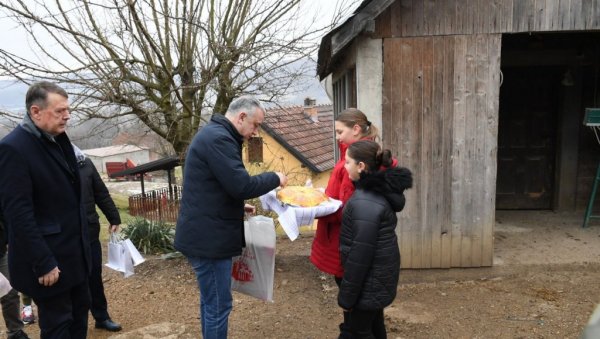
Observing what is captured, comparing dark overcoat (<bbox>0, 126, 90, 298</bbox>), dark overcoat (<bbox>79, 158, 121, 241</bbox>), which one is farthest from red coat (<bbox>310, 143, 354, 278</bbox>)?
dark overcoat (<bbox>79, 158, 121, 241</bbox>)

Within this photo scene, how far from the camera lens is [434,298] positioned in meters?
4.63

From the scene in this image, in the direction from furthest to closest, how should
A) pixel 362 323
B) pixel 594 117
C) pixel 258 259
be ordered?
pixel 594 117 < pixel 258 259 < pixel 362 323

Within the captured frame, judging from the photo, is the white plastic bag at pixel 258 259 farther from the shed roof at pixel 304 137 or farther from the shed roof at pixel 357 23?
the shed roof at pixel 304 137

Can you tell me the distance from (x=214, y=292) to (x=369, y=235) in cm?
112

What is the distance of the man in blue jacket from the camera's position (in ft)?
9.04

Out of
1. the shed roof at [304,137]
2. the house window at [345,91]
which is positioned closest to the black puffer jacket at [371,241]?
the house window at [345,91]

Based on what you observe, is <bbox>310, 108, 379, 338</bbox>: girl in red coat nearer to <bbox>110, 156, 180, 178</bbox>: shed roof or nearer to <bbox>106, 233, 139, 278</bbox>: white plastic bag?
<bbox>106, 233, 139, 278</bbox>: white plastic bag

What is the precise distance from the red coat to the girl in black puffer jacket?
272 mm

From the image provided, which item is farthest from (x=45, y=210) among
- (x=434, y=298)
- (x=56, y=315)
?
(x=434, y=298)

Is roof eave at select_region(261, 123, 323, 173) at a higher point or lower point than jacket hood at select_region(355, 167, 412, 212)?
lower

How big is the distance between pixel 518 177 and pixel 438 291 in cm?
336

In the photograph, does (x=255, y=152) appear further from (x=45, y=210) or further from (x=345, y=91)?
(x=45, y=210)

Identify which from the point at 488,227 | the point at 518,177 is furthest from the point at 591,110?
the point at 488,227

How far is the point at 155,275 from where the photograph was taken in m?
5.49
